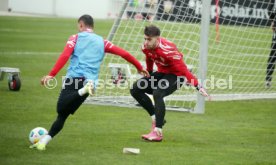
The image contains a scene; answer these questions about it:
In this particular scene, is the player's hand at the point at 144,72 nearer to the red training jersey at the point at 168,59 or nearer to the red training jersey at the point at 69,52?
the red training jersey at the point at 69,52

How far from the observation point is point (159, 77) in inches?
428

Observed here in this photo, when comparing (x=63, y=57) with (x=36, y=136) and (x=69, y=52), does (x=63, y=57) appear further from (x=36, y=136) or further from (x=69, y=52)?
(x=36, y=136)

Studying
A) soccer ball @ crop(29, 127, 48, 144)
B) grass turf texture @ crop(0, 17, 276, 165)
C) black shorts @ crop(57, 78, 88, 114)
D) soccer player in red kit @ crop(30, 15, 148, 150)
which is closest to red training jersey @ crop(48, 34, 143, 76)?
soccer player in red kit @ crop(30, 15, 148, 150)

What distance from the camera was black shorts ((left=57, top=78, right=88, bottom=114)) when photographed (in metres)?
9.50

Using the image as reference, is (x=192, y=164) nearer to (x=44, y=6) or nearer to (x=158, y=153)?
(x=158, y=153)

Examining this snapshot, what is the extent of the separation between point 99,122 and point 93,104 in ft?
6.83

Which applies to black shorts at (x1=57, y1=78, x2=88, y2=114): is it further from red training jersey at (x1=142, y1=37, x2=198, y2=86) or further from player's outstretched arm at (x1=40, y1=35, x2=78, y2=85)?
red training jersey at (x1=142, y1=37, x2=198, y2=86)

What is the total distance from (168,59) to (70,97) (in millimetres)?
1843

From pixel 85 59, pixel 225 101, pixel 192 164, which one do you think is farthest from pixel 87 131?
pixel 225 101

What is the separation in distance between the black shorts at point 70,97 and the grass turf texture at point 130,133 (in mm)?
551

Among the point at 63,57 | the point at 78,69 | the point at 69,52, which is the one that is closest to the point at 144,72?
the point at 78,69

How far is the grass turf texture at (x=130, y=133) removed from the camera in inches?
362

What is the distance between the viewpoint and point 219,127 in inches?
468

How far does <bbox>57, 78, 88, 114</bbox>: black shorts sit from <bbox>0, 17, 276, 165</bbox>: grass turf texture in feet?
1.81
